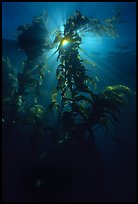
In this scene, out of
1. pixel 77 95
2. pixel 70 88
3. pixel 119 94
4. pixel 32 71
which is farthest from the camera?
pixel 32 71

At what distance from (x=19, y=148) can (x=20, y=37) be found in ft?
10.0

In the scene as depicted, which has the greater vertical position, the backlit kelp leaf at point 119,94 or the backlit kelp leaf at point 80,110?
the backlit kelp leaf at point 119,94

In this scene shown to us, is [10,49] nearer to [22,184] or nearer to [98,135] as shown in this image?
[98,135]

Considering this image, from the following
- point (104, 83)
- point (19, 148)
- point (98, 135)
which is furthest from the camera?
point (104, 83)

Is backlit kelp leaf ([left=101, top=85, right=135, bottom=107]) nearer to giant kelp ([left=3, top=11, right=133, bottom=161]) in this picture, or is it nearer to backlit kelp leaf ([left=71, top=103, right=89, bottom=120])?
giant kelp ([left=3, top=11, right=133, bottom=161])

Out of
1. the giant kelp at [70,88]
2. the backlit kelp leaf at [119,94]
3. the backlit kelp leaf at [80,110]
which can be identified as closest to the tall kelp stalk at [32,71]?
the giant kelp at [70,88]

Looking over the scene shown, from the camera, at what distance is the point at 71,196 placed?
19.1 ft

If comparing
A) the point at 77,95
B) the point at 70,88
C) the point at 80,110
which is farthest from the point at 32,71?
the point at 80,110

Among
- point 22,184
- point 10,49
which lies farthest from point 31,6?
point 10,49

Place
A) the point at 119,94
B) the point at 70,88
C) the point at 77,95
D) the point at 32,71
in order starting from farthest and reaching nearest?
1. the point at 32,71
2. the point at 119,94
3. the point at 77,95
4. the point at 70,88

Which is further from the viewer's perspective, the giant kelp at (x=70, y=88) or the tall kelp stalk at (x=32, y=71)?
the tall kelp stalk at (x=32, y=71)

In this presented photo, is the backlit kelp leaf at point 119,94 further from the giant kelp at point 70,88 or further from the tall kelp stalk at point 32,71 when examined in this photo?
the tall kelp stalk at point 32,71

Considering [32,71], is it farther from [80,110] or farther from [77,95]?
[80,110]

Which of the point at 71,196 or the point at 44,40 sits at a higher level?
the point at 44,40
